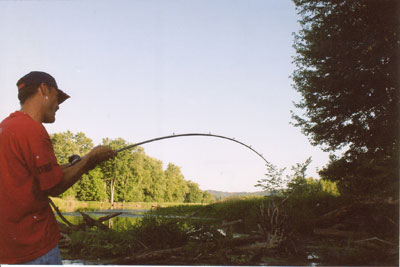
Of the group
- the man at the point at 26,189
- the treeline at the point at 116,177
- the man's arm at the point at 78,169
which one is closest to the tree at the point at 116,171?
the treeline at the point at 116,177

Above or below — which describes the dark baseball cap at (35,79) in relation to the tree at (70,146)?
below

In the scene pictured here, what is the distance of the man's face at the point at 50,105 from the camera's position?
2.36 meters

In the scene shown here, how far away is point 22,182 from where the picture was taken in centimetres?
211

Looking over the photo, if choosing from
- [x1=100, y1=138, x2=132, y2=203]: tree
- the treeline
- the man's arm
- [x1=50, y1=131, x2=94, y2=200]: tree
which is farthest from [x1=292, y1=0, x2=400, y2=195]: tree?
[x1=100, y1=138, x2=132, y2=203]: tree

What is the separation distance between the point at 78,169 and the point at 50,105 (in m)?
0.54

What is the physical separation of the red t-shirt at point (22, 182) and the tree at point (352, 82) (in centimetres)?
913

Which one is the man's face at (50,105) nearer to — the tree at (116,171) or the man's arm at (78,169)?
the man's arm at (78,169)

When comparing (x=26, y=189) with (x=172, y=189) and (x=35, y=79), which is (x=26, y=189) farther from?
(x=172, y=189)

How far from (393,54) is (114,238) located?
10168 millimetres

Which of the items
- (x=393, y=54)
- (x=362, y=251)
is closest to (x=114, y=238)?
(x=362, y=251)

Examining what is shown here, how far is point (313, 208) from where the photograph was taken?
9.71 metres

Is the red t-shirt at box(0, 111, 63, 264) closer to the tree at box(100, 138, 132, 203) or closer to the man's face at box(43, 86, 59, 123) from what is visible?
the man's face at box(43, 86, 59, 123)

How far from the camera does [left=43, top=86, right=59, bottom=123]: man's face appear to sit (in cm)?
236

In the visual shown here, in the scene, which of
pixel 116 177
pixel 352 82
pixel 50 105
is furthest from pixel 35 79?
pixel 116 177
